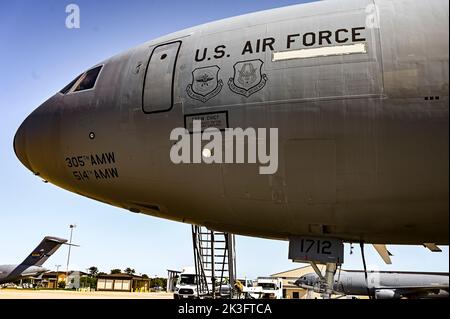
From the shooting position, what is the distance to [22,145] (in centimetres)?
772

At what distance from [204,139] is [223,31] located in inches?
71.9

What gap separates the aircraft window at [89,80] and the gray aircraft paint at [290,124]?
0.57 feet

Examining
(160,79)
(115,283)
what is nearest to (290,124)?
(160,79)

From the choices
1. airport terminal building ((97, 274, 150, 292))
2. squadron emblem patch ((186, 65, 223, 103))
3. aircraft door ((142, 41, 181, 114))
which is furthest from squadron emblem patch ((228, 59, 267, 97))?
airport terminal building ((97, 274, 150, 292))

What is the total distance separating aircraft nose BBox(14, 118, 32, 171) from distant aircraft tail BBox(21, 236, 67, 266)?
3756cm

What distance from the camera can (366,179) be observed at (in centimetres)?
528

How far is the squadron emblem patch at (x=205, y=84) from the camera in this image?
6086mm

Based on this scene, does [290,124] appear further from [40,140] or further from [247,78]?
[40,140]

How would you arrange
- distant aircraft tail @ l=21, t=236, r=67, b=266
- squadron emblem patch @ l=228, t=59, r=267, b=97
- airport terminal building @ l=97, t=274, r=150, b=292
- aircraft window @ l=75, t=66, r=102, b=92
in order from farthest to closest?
airport terminal building @ l=97, t=274, r=150, b=292, distant aircraft tail @ l=21, t=236, r=67, b=266, aircraft window @ l=75, t=66, r=102, b=92, squadron emblem patch @ l=228, t=59, r=267, b=97

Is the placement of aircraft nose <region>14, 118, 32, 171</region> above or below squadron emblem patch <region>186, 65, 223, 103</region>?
below

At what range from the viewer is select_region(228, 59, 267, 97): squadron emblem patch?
5848 millimetres

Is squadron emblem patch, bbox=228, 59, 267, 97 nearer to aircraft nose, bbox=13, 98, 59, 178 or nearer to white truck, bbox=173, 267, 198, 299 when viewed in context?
aircraft nose, bbox=13, 98, 59, 178

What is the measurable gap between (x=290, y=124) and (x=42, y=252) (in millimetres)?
41958

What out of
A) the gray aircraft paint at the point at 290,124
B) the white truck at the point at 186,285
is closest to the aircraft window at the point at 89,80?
the gray aircraft paint at the point at 290,124
